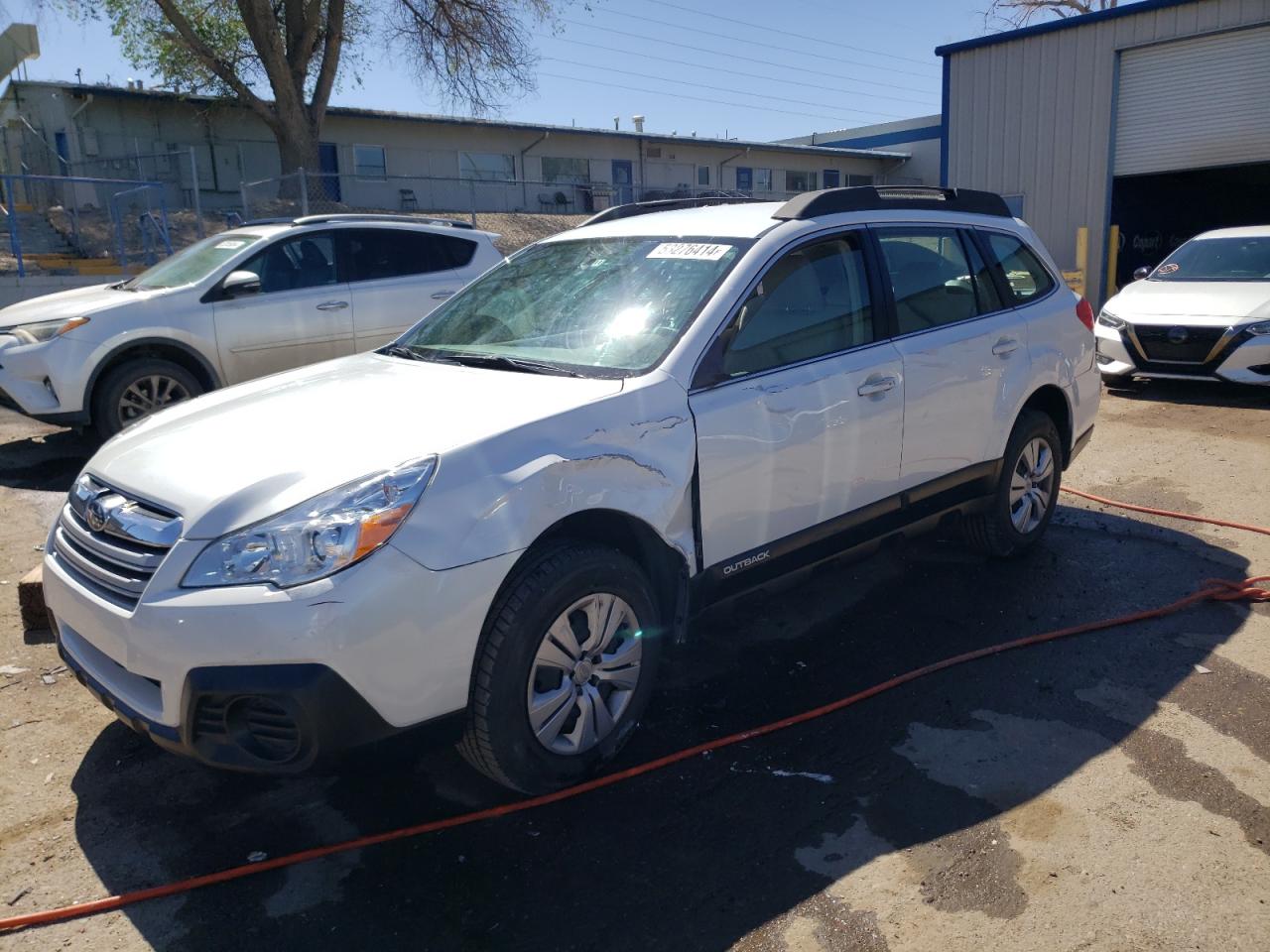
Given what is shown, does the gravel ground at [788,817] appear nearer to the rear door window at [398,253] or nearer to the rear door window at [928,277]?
the rear door window at [928,277]

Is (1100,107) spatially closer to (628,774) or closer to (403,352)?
(403,352)

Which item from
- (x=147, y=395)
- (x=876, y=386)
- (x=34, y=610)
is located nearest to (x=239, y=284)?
(x=147, y=395)

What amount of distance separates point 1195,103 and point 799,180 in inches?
861

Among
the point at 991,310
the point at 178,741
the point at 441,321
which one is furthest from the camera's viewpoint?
the point at 991,310

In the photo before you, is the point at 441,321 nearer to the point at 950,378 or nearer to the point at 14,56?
the point at 950,378

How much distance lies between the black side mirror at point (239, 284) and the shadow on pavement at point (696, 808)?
15.4ft

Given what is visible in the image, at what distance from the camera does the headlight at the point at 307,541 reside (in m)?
2.60

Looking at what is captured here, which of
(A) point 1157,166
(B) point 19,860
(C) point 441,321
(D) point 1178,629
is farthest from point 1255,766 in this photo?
(A) point 1157,166

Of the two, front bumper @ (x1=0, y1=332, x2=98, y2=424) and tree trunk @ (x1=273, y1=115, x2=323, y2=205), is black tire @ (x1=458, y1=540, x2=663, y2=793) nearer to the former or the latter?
front bumper @ (x1=0, y1=332, x2=98, y2=424)

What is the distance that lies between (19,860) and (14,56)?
3255 centimetres

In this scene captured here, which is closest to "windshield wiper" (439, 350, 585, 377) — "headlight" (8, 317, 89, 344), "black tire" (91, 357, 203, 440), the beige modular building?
"black tire" (91, 357, 203, 440)

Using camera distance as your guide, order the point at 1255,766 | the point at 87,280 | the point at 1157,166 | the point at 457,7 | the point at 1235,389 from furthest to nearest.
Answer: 1. the point at 457,7
2. the point at 1157,166
3. the point at 87,280
4. the point at 1235,389
5. the point at 1255,766

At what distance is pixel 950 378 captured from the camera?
14.6 feet

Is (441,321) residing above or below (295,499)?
above
